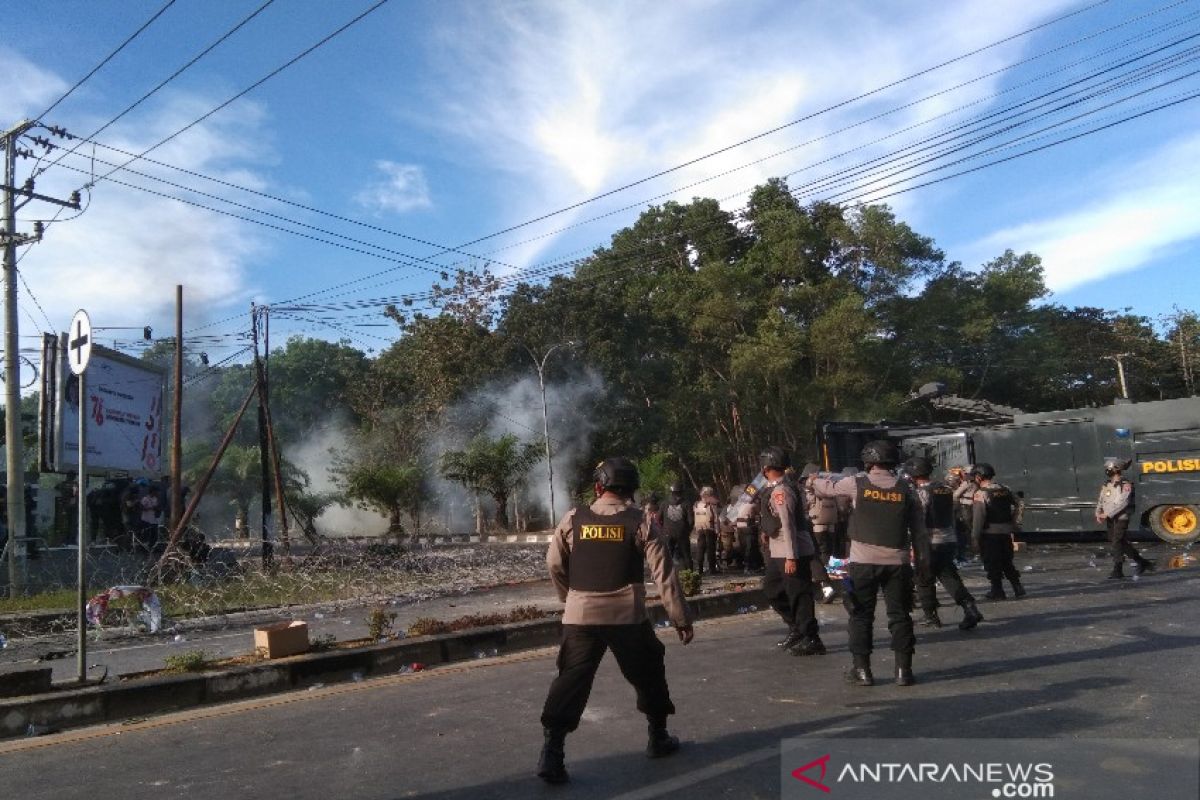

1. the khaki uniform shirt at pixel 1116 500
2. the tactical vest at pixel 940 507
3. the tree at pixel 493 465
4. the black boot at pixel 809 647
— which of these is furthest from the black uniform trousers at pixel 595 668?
the tree at pixel 493 465

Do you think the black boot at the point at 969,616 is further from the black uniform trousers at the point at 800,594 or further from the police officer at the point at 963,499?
the police officer at the point at 963,499

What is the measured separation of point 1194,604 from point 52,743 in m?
10.1

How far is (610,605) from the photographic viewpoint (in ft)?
16.3

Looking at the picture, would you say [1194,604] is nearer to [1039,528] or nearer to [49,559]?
[1039,528]

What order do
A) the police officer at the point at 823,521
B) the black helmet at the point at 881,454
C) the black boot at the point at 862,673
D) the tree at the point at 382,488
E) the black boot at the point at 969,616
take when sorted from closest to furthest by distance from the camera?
the black boot at the point at 862,673
the black helmet at the point at 881,454
the black boot at the point at 969,616
the police officer at the point at 823,521
the tree at the point at 382,488

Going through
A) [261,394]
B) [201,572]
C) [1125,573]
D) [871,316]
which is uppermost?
[871,316]

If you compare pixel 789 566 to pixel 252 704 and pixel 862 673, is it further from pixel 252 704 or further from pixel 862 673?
pixel 252 704

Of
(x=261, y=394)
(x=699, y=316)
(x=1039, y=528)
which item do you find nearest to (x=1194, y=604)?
(x=1039, y=528)

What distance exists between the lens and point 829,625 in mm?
9891

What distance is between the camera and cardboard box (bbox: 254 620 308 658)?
27.4 feet

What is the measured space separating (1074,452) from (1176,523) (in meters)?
2.28

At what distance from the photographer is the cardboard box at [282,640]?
8359mm

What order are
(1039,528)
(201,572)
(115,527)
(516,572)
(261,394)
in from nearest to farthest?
(201,572)
(516,572)
(1039,528)
(261,394)
(115,527)

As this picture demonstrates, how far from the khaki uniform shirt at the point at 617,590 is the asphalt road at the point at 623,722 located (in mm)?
791
